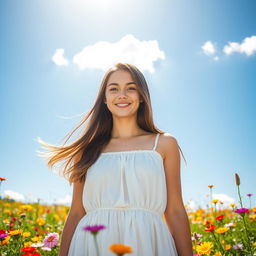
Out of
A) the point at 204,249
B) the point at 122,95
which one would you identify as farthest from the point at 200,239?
the point at 122,95

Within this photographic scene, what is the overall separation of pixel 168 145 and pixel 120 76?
2.41 feet

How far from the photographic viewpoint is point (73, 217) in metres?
2.43

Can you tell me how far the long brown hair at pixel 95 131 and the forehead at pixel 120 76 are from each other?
1.2 inches

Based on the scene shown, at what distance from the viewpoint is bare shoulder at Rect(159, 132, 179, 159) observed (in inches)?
93.5

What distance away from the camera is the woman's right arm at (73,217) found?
234cm

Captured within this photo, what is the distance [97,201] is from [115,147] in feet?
1.70

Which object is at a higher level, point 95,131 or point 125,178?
point 95,131

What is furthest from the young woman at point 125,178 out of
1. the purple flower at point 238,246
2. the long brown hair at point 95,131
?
the purple flower at point 238,246

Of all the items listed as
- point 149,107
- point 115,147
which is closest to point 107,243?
point 115,147

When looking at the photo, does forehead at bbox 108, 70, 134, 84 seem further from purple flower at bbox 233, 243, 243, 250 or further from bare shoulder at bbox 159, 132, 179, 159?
purple flower at bbox 233, 243, 243, 250

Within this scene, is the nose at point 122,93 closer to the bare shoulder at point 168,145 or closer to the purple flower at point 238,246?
the bare shoulder at point 168,145

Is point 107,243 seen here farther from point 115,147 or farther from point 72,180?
point 115,147

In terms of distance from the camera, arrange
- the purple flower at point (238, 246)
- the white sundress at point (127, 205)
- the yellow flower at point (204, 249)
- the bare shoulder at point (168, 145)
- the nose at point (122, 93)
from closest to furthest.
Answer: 1. the white sundress at point (127, 205)
2. the yellow flower at point (204, 249)
3. the bare shoulder at point (168, 145)
4. the nose at point (122, 93)
5. the purple flower at point (238, 246)

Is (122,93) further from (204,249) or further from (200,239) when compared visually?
(200,239)
